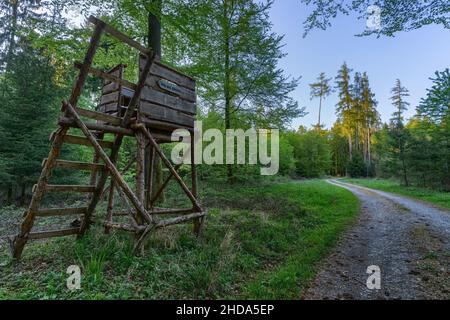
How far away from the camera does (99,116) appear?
4.45 m

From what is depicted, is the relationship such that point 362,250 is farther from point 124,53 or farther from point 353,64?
point 353,64

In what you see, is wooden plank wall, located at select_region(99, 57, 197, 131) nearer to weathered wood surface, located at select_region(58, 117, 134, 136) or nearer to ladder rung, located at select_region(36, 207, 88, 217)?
weathered wood surface, located at select_region(58, 117, 134, 136)

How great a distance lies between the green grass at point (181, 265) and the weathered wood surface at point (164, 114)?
270 cm

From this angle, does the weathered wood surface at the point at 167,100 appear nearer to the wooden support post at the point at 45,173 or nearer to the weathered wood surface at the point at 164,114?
the weathered wood surface at the point at 164,114

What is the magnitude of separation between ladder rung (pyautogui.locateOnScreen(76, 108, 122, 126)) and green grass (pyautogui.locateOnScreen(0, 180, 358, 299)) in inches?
93.5

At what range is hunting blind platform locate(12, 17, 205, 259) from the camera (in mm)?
4117

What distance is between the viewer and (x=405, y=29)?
623cm

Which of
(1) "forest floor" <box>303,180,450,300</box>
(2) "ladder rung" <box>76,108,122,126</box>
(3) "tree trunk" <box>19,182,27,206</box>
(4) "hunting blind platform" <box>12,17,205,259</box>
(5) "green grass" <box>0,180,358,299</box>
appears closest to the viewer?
(5) "green grass" <box>0,180,358,299</box>

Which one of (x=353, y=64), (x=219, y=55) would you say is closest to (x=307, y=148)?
(x=353, y=64)

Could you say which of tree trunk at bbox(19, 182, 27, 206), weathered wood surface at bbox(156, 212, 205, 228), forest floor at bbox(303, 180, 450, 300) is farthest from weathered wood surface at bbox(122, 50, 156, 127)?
tree trunk at bbox(19, 182, 27, 206)

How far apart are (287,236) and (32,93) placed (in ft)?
42.2

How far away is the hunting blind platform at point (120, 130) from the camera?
412 centimetres

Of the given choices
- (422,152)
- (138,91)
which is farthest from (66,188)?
(422,152)

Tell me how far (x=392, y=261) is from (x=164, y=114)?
6.07 meters
